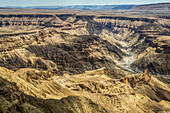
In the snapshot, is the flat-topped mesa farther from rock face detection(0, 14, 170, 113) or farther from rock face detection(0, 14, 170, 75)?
rock face detection(0, 14, 170, 75)

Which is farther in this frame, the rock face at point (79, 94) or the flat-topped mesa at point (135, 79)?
the flat-topped mesa at point (135, 79)

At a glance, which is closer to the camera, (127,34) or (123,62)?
(123,62)

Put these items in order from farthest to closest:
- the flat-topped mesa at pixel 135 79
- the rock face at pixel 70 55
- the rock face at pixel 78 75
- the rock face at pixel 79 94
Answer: the rock face at pixel 70 55 < the flat-topped mesa at pixel 135 79 < the rock face at pixel 78 75 < the rock face at pixel 79 94

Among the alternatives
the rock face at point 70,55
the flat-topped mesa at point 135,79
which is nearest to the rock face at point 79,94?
the flat-topped mesa at point 135,79

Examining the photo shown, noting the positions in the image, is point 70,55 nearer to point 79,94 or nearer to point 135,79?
point 135,79

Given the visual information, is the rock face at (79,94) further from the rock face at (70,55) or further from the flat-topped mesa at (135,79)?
the rock face at (70,55)

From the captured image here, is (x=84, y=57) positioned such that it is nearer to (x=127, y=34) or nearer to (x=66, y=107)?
(x=66, y=107)

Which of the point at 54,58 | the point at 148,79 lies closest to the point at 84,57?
the point at 54,58

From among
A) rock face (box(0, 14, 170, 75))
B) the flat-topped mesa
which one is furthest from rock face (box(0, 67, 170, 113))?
rock face (box(0, 14, 170, 75))

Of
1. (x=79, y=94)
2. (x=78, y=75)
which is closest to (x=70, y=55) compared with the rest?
(x=78, y=75)
